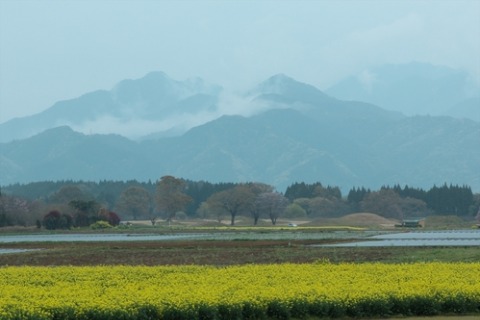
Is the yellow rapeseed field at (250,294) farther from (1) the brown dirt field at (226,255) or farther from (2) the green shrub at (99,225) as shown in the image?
(2) the green shrub at (99,225)

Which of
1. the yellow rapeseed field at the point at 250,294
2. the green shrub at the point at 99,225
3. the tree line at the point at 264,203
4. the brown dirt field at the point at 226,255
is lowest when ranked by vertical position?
the yellow rapeseed field at the point at 250,294

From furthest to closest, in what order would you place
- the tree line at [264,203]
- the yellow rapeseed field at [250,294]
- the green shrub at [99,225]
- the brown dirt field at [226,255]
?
the tree line at [264,203] < the green shrub at [99,225] < the brown dirt field at [226,255] < the yellow rapeseed field at [250,294]

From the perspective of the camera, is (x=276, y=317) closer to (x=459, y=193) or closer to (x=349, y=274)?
(x=349, y=274)

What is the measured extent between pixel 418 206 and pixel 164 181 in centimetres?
5192

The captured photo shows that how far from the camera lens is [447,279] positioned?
3006 centimetres

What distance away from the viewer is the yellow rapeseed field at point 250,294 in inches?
962

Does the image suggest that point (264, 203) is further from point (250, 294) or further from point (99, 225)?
point (250, 294)

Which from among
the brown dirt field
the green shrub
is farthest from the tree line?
the brown dirt field

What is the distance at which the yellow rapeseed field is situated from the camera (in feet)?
80.2

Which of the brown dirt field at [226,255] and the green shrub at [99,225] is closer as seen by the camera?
the brown dirt field at [226,255]

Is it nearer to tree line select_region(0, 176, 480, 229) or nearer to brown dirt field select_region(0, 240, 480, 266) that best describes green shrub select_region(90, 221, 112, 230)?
tree line select_region(0, 176, 480, 229)

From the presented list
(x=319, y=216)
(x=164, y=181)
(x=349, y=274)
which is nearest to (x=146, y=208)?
(x=164, y=181)

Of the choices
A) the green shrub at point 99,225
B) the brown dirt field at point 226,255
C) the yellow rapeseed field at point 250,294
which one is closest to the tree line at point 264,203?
the green shrub at point 99,225

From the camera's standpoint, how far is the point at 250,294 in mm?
26359
